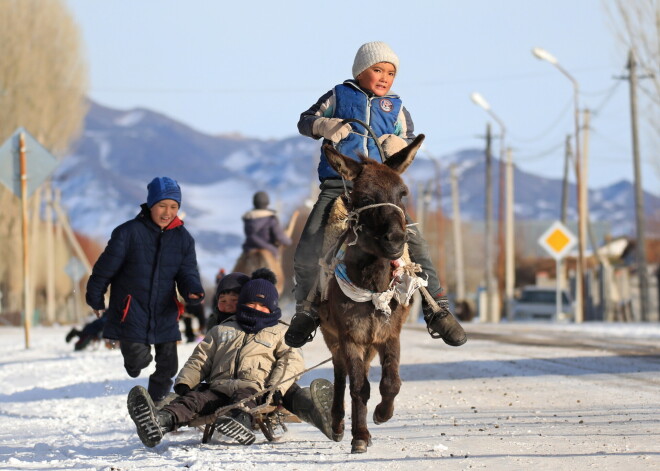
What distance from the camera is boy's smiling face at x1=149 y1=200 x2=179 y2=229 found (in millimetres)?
10375

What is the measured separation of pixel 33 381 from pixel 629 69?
3227 cm

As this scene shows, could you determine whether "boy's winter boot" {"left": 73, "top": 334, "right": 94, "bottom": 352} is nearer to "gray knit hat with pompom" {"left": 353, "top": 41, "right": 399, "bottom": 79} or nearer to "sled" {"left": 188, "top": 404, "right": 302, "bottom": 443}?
"sled" {"left": 188, "top": 404, "right": 302, "bottom": 443}

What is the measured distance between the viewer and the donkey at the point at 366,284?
848cm

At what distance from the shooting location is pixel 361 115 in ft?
31.1

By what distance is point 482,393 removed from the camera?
1227 centimetres

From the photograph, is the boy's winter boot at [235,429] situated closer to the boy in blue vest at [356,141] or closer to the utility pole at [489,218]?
the boy in blue vest at [356,141]

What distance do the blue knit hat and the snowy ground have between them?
1891 mm

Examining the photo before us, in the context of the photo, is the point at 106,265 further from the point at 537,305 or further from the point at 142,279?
the point at 537,305

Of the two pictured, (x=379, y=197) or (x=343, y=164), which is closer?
(x=379, y=197)

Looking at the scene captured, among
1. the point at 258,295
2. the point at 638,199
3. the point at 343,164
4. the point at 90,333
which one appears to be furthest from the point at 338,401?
the point at 638,199

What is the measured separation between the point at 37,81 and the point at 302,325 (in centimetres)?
5855

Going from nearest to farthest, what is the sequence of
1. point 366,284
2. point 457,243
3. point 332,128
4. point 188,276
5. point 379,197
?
1. point 379,197
2. point 366,284
3. point 332,128
4. point 188,276
5. point 457,243

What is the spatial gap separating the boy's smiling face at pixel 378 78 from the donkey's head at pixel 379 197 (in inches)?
32.7

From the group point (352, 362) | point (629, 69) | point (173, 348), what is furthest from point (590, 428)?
point (629, 69)
